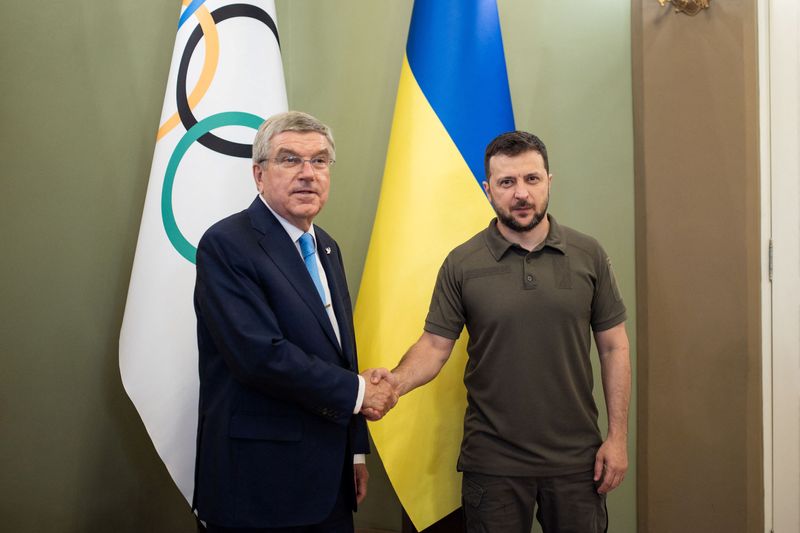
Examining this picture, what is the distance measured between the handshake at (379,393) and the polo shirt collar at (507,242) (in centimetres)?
43

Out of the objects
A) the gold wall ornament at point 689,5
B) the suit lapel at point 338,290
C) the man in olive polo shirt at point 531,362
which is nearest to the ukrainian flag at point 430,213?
the man in olive polo shirt at point 531,362

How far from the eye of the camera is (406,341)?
2.11m

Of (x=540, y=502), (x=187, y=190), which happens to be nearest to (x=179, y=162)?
(x=187, y=190)

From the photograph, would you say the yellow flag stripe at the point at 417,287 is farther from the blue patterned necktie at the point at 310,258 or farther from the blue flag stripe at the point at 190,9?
the blue flag stripe at the point at 190,9

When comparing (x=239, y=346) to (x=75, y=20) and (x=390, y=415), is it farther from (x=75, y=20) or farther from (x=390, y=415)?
(x=75, y=20)

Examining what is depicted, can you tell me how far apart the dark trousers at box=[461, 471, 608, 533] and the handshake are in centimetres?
33

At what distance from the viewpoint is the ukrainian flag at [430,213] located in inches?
81.2

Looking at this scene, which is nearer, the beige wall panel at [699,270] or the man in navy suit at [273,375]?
the man in navy suit at [273,375]

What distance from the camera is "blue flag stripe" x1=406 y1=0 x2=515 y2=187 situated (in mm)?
2172

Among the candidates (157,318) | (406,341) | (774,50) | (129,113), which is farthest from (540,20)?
(157,318)

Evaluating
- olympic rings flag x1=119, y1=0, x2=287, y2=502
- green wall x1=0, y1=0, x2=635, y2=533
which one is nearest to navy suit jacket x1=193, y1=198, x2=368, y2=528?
olympic rings flag x1=119, y1=0, x2=287, y2=502

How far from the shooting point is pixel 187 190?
2.00 meters

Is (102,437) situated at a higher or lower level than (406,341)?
lower

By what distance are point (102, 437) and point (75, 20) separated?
132 cm
